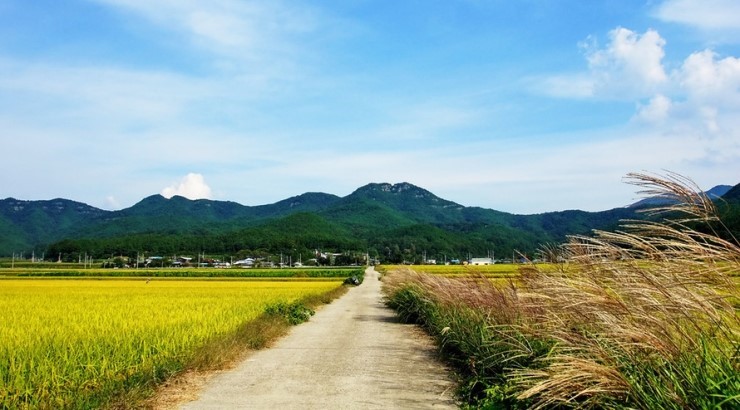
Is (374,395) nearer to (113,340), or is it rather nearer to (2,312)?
(113,340)

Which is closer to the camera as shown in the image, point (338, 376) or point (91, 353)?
point (91, 353)

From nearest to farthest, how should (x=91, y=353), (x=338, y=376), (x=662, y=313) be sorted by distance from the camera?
(x=662, y=313) < (x=91, y=353) < (x=338, y=376)

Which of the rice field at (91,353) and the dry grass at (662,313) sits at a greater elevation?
the dry grass at (662,313)

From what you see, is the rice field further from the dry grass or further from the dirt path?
the dry grass

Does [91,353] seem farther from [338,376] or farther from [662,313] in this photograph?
[662,313]

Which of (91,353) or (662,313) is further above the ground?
(662,313)

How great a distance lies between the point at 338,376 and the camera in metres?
8.96

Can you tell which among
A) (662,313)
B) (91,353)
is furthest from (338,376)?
(662,313)

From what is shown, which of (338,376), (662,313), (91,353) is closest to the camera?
(662,313)

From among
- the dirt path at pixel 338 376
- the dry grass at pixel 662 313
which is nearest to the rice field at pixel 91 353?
the dirt path at pixel 338 376

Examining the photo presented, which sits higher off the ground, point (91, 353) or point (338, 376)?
point (91, 353)

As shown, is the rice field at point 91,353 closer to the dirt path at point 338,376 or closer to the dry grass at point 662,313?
the dirt path at point 338,376

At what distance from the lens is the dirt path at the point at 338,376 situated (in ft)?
23.6

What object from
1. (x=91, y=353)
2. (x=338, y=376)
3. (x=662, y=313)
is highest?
(x=662, y=313)
